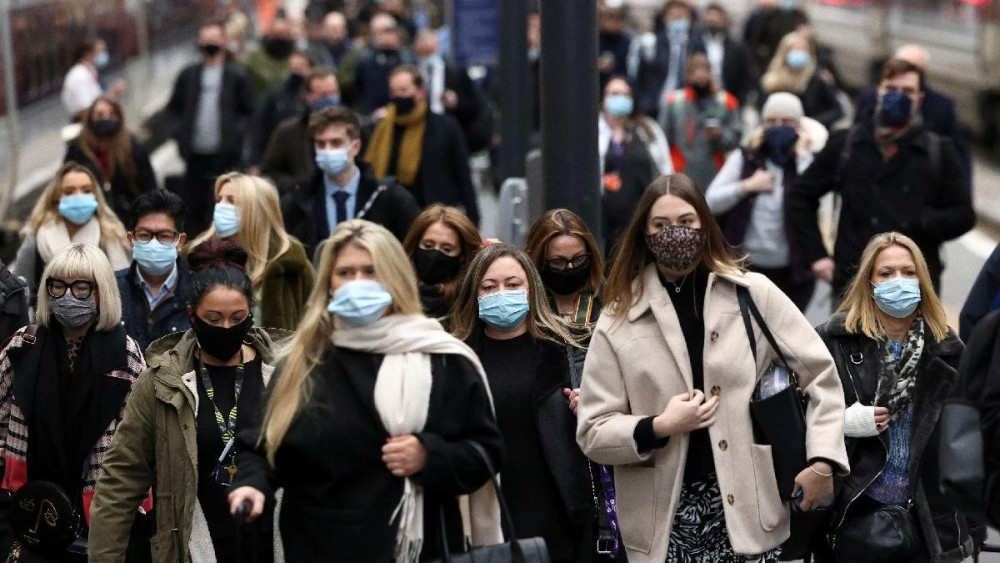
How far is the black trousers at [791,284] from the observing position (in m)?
9.43

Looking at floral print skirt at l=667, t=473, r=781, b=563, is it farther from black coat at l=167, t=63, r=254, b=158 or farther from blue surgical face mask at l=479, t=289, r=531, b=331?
black coat at l=167, t=63, r=254, b=158

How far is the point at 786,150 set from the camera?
9.54 meters

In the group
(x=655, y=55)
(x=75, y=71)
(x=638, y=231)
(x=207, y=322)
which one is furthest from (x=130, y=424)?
(x=655, y=55)

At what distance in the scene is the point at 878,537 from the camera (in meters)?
5.78

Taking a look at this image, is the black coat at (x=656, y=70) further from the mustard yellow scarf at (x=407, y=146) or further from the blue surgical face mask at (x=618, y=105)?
the mustard yellow scarf at (x=407, y=146)

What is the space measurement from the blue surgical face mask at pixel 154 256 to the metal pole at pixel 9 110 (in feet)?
23.0

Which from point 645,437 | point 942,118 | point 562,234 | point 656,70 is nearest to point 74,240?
point 562,234

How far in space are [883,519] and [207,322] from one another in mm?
2138

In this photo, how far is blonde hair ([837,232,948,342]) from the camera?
6027 millimetres

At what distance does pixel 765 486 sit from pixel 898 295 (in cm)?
109

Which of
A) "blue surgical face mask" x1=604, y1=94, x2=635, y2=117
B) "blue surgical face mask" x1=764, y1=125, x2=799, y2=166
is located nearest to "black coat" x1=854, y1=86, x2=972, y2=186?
"blue surgical face mask" x1=764, y1=125, x2=799, y2=166

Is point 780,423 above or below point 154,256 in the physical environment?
below

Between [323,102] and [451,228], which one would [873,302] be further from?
[323,102]

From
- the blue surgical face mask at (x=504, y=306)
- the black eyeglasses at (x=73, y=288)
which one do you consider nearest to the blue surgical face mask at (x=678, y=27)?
the black eyeglasses at (x=73, y=288)
